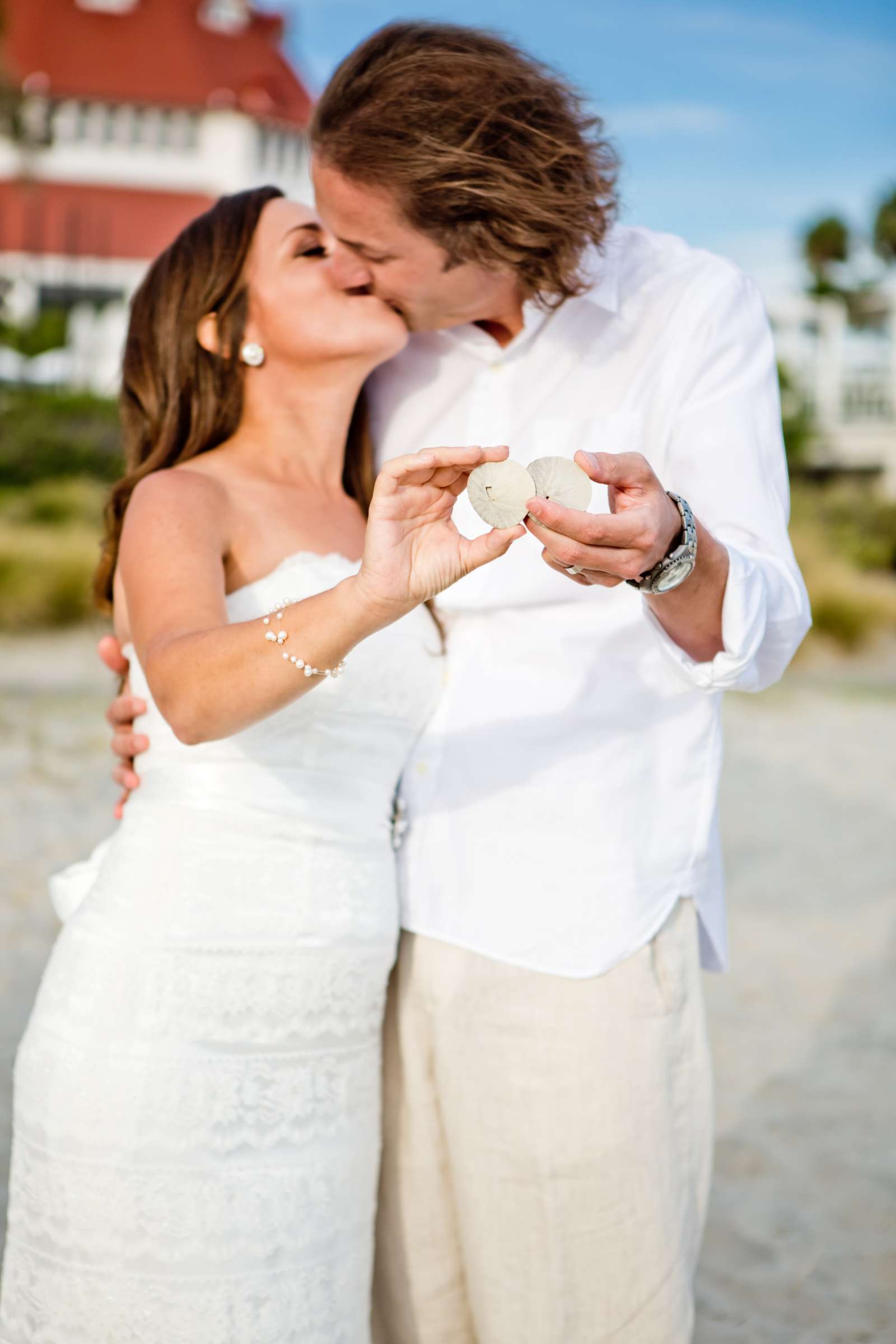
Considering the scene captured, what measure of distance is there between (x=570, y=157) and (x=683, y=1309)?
1885mm

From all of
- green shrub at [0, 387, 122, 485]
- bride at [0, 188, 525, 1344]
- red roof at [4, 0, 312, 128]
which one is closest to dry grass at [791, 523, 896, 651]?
green shrub at [0, 387, 122, 485]

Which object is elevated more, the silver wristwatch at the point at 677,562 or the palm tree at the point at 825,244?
the silver wristwatch at the point at 677,562

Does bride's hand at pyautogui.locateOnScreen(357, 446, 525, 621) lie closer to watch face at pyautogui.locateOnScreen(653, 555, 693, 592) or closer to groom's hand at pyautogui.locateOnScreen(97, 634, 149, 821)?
watch face at pyautogui.locateOnScreen(653, 555, 693, 592)

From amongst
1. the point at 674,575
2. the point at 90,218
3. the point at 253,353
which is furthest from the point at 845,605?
the point at 90,218

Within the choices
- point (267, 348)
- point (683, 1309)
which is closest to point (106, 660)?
point (267, 348)

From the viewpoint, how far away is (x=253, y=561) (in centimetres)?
198

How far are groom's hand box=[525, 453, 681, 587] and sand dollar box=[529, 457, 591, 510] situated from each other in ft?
0.08

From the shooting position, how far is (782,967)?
569 centimetres

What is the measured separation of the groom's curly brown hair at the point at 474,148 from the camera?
1918 mm

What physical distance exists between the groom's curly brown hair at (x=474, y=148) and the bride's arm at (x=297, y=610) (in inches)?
26.7

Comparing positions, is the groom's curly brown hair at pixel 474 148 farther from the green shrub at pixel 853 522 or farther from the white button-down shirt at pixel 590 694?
the green shrub at pixel 853 522

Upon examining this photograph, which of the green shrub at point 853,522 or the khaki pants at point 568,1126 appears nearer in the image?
the khaki pants at point 568,1126

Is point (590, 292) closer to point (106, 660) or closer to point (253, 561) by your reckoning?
point (253, 561)

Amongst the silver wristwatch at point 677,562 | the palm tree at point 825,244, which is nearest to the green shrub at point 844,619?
the silver wristwatch at point 677,562
